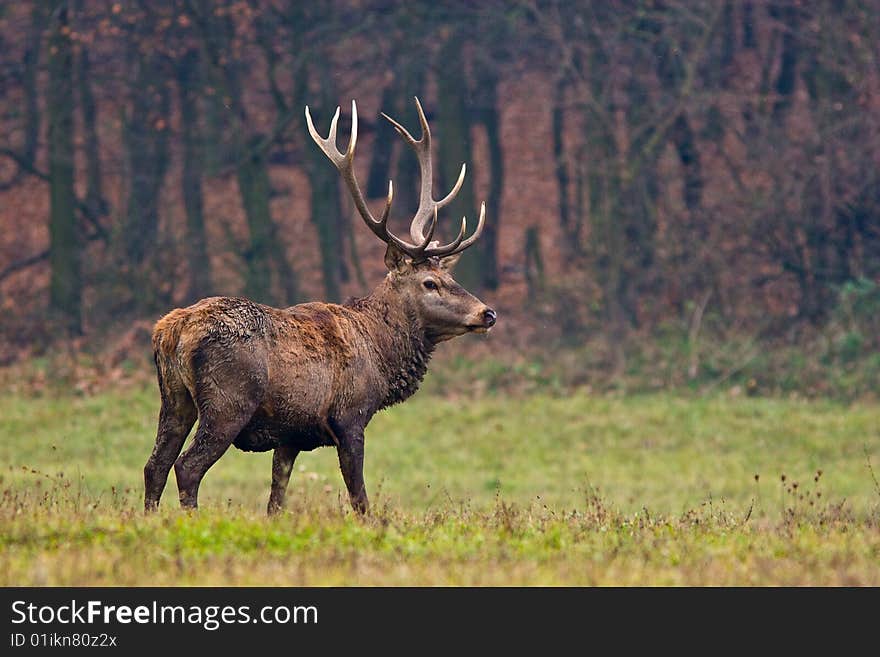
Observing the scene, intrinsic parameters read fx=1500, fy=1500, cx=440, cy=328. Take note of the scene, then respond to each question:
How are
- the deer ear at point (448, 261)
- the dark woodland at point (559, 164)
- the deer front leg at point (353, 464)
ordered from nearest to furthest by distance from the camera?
1. the deer front leg at point (353, 464)
2. the deer ear at point (448, 261)
3. the dark woodland at point (559, 164)

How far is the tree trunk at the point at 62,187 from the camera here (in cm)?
2448

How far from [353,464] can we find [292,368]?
819 mm

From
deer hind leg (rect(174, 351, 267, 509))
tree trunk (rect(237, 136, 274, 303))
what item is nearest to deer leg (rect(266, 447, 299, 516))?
deer hind leg (rect(174, 351, 267, 509))

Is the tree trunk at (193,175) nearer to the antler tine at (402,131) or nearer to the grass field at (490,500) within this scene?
the grass field at (490,500)

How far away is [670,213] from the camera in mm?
23703

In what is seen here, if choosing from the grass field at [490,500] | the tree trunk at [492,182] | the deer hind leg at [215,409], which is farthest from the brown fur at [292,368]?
the tree trunk at [492,182]

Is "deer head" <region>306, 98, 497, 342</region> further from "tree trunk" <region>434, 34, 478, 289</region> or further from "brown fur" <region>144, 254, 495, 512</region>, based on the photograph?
"tree trunk" <region>434, 34, 478, 289</region>

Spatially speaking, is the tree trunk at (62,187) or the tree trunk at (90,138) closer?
the tree trunk at (62,187)

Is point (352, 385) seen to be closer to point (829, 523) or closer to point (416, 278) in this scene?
point (416, 278)

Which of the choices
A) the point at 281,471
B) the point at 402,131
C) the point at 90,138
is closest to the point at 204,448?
the point at 281,471

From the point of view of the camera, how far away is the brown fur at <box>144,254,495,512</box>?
9602 mm

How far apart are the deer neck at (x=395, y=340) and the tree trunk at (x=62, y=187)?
1439 centimetres

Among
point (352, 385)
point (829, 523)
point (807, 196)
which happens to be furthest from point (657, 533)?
point (807, 196)

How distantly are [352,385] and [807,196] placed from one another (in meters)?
13.8
